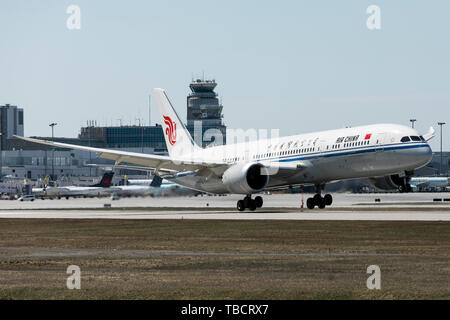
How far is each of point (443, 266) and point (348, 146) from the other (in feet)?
119

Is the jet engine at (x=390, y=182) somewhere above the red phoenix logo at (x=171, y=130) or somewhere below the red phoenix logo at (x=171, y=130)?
below

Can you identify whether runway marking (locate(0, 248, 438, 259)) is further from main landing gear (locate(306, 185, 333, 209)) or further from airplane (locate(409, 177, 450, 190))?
airplane (locate(409, 177, 450, 190))

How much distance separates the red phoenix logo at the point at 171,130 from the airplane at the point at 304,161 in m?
3.99

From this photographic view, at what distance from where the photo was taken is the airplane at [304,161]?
57406 mm

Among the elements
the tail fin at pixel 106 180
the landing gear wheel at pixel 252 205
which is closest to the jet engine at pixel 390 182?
the landing gear wheel at pixel 252 205

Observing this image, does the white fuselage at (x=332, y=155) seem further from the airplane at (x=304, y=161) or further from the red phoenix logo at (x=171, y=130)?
the red phoenix logo at (x=171, y=130)

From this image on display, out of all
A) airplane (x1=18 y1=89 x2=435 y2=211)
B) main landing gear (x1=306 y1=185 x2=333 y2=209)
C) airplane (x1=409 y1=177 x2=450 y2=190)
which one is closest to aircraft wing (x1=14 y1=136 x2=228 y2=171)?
airplane (x1=18 y1=89 x2=435 y2=211)

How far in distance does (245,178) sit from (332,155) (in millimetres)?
6715

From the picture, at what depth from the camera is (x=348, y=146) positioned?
59625 mm

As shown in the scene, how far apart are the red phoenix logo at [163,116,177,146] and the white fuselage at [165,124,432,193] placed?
19.9 feet

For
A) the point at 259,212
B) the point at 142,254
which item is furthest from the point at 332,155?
the point at 142,254

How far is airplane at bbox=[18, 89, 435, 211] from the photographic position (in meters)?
57.4
